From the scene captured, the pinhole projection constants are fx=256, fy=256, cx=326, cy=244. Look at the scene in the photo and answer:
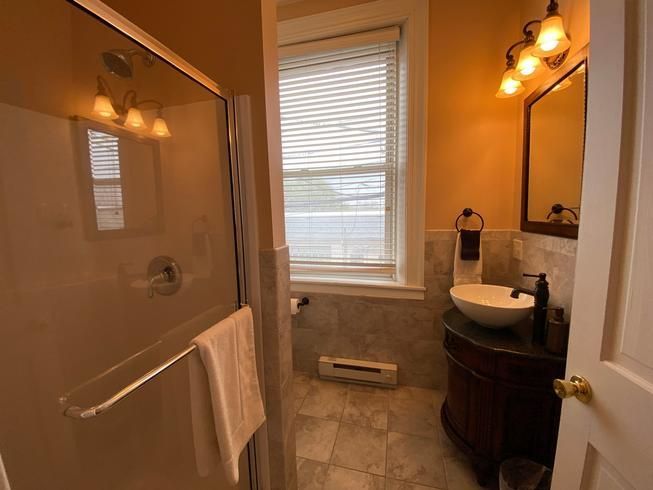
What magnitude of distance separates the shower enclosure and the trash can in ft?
3.61

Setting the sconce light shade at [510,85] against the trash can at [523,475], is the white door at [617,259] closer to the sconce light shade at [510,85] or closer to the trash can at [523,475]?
the trash can at [523,475]

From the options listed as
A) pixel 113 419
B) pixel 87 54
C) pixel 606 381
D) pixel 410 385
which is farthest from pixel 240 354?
pixel 410 385

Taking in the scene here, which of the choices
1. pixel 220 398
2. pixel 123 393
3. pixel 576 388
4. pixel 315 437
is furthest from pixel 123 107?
pixel 315 437

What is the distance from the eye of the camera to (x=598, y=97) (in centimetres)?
58

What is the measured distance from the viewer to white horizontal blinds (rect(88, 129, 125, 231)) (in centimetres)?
101

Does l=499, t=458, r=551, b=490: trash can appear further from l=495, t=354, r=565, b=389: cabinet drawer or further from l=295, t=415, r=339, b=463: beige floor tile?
l=295, t=415, r=339, b=463: beige floor tile

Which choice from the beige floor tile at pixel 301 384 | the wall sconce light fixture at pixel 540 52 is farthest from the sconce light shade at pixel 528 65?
the beige floor tile at pixel 301 384

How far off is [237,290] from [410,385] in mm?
1606

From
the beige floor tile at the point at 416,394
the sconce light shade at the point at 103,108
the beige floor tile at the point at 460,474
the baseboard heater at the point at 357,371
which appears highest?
the sconce light shade at the point at 103,108

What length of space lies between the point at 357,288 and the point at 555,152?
1389mm

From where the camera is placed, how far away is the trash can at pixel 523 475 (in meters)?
1.05

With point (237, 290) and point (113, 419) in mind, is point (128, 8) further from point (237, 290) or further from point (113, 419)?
point (113, 419)

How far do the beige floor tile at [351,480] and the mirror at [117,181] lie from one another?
4.85 feet

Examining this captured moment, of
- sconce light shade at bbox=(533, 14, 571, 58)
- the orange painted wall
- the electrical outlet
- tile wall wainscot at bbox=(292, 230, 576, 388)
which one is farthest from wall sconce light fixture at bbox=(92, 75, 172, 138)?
the electrical outlet
